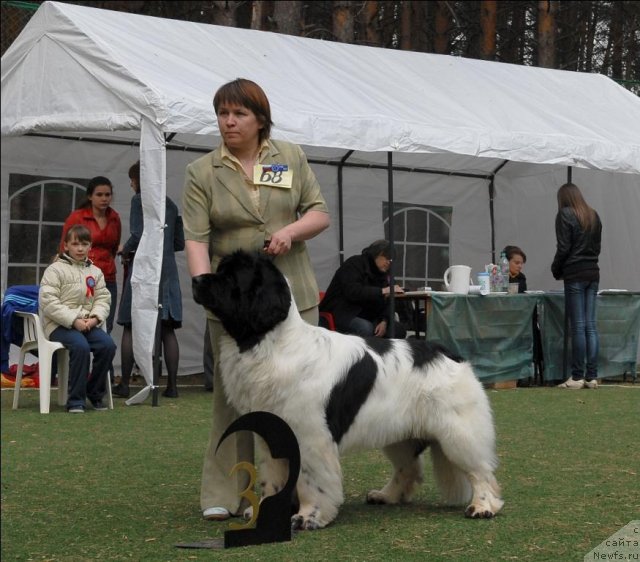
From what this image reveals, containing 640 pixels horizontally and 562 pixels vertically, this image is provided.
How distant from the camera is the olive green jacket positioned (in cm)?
445

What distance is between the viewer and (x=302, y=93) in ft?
33.8

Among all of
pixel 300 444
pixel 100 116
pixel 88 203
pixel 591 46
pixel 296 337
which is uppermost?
pixel 591 46

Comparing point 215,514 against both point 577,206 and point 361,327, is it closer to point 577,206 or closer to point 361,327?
point 361,327

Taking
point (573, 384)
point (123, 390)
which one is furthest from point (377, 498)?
point (573, 384)

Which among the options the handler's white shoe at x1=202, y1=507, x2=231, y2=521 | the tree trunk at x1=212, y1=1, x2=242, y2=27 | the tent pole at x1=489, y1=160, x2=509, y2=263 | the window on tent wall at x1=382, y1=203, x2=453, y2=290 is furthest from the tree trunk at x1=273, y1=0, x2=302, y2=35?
the handler's white shoe at x1=202, y1=507, x2=231, y2=521

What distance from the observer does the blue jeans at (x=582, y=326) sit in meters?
11.3

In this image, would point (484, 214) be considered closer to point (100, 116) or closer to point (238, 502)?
point (100, 116)

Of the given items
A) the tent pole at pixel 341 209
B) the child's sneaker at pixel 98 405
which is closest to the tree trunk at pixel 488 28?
the tent pole at pixel 341 209

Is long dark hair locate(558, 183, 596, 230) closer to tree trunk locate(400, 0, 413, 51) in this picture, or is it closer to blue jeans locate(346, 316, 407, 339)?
blue jeans locate(346, 316, 407, 339)

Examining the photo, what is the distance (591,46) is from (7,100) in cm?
1616

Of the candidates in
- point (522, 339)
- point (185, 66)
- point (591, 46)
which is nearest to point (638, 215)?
point (522, 339)

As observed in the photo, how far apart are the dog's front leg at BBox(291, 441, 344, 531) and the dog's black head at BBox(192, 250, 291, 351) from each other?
0.54 metres

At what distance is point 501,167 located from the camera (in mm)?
14422

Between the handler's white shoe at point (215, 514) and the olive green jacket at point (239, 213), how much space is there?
0.94 meters
